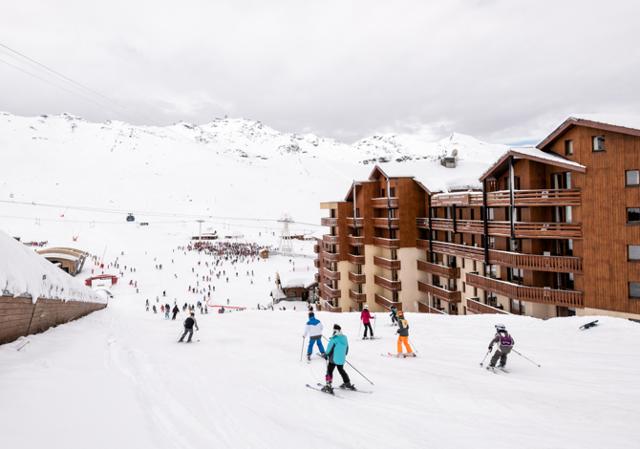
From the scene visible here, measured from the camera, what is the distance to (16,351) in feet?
34.4

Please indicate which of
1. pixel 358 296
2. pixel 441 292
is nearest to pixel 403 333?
pixel 441 292

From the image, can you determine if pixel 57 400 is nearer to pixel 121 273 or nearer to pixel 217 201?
pixel 121 273

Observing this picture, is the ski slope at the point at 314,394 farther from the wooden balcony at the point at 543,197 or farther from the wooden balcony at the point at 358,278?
the wooden balcony at the point at 358,278

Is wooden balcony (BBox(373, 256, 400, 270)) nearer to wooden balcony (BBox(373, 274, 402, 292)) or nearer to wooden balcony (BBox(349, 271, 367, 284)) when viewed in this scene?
wooden balcony (BBox(373, 274, 402, 292))

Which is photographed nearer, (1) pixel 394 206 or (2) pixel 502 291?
(2) pixel 502 291

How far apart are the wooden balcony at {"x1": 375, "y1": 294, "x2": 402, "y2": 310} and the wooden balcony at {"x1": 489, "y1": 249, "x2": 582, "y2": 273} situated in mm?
13967

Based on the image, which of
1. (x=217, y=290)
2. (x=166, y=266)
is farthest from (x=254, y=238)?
(x=217, y=290)

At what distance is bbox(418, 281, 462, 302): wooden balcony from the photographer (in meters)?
35.2

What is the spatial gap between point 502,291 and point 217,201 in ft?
471

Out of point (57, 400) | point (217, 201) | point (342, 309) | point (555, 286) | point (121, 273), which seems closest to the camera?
point (57, 400)

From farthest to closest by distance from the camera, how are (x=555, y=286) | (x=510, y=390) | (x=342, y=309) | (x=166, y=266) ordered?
(x=166, y=266) → (x=342, y=309) → (x=555, y=286) → (x=510, y=390)

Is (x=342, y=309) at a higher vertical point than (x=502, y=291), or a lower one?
lower

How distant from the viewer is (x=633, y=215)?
22000 mm

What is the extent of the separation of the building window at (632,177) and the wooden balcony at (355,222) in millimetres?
25898
